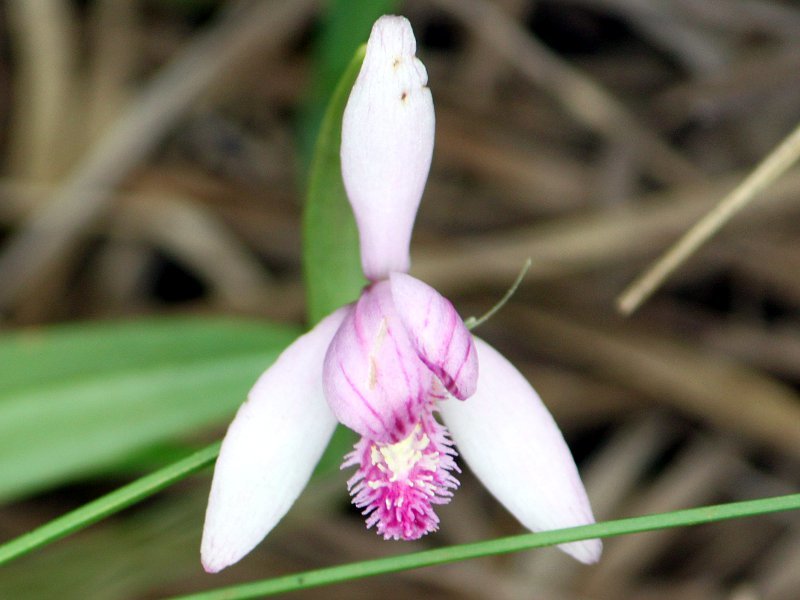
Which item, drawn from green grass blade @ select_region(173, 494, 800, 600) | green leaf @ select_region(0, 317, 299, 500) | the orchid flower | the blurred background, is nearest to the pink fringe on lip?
the orchid flower

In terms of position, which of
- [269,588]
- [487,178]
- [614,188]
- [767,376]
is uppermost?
[487,178]

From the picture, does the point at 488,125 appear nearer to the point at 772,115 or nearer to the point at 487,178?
the point at 487,178

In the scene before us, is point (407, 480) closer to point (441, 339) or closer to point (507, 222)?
point (441, 339)

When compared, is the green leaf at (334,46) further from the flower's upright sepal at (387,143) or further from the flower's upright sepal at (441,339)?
the flower's upright sepal at (441,339)

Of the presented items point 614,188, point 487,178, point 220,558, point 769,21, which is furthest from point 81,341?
point 769,21

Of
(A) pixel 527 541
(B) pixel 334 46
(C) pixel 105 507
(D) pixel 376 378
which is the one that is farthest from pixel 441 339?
(B) pixel 334 46

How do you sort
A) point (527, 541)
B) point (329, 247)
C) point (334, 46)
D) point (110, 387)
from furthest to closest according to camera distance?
point (334, 46), point (110, 387), point (329, 247), point (527, 541)
